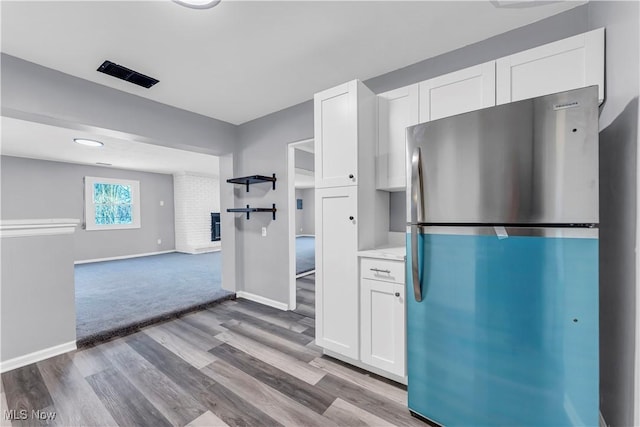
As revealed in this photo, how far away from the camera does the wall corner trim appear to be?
207 cm

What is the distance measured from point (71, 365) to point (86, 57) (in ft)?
8.23

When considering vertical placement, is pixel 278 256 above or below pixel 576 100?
below

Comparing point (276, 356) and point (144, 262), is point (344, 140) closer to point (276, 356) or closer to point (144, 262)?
point (276, 356)

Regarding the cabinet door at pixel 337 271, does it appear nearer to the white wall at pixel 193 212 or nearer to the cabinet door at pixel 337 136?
the cabinet door at pixel 337 136

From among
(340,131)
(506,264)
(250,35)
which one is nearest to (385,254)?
(506,264)

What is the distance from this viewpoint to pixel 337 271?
2.12 metres

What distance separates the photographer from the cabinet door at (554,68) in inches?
56.6

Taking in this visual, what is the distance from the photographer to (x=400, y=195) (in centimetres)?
235

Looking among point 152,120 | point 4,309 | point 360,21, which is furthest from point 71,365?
point 360,21

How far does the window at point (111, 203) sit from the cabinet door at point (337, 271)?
6.88 metres

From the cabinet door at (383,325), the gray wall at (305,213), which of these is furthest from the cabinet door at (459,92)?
the gray wall at (305,213)

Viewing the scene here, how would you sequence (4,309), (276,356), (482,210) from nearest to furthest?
1. (482,210)
2. (4,309)
3. (276,356)

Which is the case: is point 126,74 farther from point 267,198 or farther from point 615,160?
point 615,160

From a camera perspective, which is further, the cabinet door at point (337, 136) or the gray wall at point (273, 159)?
the gray wall at point (273, 159)
